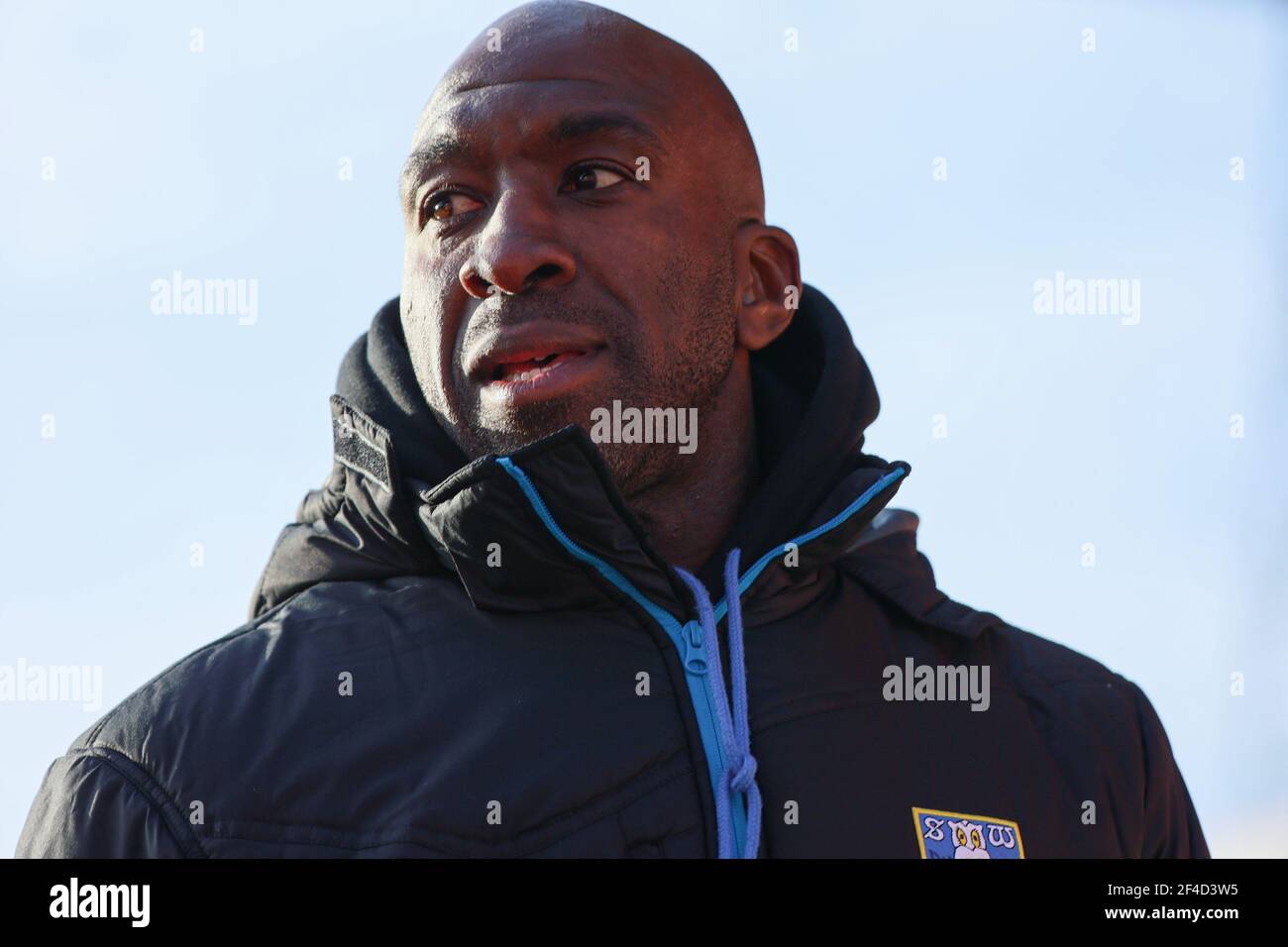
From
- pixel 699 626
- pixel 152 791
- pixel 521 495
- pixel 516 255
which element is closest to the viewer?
pixel 152 791

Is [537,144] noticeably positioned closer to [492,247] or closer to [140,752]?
[492,247]

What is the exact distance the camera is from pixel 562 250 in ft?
9.64

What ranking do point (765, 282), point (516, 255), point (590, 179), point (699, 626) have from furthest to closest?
point (765, 282)
point (590, 179)
point (516, 255)
point (699, 626)

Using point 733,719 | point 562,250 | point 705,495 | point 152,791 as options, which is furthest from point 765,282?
point 152,791

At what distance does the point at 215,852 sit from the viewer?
248cm

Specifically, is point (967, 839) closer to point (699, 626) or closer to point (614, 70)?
point (699, 626)

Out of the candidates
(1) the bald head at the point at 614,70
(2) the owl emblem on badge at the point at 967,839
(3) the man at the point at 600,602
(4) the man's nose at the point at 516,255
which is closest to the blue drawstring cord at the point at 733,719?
(3) the man at the point at 600,602

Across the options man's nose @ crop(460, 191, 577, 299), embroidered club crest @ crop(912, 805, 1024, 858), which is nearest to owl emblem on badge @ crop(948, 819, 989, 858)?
embroidered club crest @ crop(912, 805, 1024, 858)

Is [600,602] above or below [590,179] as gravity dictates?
below

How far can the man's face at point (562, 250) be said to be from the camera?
9.59 ft

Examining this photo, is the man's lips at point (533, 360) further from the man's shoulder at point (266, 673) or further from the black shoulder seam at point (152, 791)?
the black shoulder seam at point (152, 791)

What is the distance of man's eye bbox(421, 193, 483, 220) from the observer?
121 inches

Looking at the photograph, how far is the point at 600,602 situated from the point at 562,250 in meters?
0.64
